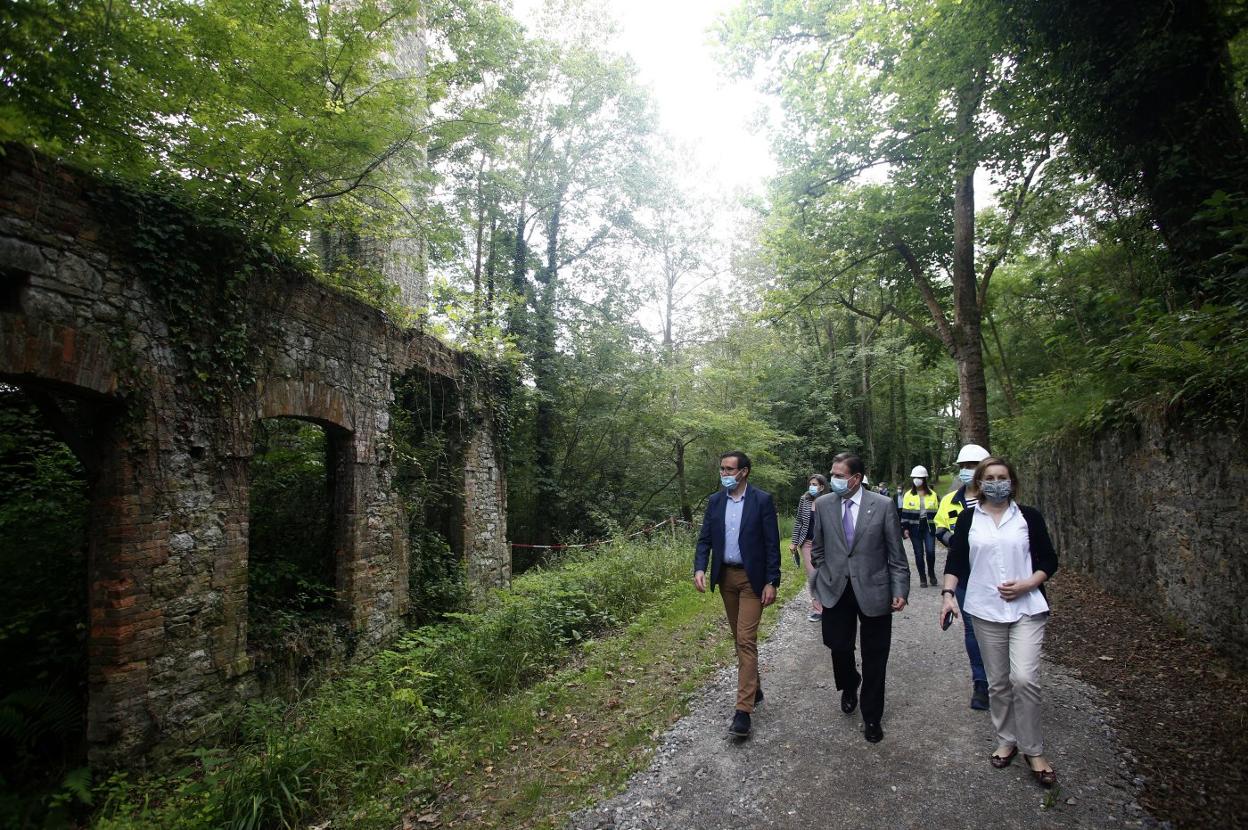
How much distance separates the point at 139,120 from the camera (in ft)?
15.4

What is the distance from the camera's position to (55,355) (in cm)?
402

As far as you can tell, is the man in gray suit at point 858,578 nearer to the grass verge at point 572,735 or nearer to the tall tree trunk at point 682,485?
the grass verge at point 572,735

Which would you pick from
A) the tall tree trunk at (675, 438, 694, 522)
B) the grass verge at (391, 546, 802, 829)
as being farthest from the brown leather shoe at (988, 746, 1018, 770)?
the tall tree trunk at (675, 438, 694, 522)

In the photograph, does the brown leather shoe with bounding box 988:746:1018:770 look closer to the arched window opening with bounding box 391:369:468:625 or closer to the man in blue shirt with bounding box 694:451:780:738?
the man in blue shirt with bounding box 694:451:780:738

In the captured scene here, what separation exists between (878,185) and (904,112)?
1644 mm

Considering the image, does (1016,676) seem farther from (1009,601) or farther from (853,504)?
(853,504)

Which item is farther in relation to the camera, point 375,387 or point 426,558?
point 426,558

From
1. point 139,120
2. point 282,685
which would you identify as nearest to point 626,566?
point 282,685

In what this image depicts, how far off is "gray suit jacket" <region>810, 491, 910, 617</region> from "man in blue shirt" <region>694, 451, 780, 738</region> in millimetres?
361

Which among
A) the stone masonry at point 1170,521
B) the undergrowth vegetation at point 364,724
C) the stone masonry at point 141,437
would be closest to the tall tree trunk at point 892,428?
the stone masonry at point 1170,521

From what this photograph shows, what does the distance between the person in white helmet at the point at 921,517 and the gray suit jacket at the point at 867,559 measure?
4.62 m

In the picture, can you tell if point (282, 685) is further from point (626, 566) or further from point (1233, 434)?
point (1233, 434)

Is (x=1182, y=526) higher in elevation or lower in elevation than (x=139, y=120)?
lower

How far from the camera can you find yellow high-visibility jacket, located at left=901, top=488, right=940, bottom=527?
843 centimetres
